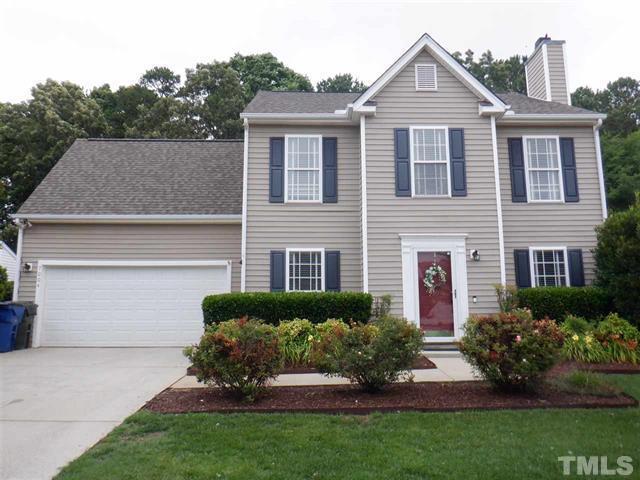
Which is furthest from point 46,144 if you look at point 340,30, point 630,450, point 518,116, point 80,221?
point 630,450

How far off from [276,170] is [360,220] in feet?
8.10

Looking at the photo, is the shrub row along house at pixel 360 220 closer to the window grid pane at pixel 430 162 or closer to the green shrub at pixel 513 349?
the window grid pane at pixel 430 162

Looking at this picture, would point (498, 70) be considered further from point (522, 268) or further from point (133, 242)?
point (133, 242)

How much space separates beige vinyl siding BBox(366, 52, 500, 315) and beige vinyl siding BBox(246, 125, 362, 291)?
702 millimetres

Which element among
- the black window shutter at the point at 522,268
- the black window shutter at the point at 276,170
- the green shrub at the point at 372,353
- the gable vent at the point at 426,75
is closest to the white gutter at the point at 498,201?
the black window shutter at the point at 522,268

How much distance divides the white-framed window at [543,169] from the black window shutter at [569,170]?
94 mm

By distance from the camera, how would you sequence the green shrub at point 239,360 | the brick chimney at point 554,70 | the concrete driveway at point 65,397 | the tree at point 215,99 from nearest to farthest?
the concrete driveway at point 65,397, the green shrub at point 239,360, the brick chimney at point 554,70, the tree at point 215,99

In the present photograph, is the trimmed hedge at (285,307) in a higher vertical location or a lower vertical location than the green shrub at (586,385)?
higher

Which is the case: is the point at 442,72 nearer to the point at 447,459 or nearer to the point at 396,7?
the point at 396,7

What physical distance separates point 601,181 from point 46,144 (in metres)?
23.8

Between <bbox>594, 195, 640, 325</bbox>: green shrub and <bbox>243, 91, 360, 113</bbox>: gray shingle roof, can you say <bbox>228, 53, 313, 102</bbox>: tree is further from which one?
<bbox>594, 195, 640, 325</bbox>: green shrub

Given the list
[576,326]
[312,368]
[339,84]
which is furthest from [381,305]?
[339,84]

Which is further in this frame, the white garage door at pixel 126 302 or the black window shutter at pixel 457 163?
the white garage door at pixel 126 302

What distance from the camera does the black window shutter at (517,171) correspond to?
35.9ft
